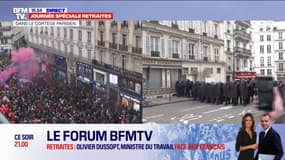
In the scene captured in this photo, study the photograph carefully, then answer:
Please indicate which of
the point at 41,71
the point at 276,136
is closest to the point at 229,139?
the point at 276,136

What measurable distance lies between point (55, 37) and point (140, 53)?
3.52ft

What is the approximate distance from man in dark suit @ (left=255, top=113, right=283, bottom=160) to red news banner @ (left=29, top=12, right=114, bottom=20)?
89.6 inches

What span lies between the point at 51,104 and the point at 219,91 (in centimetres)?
207

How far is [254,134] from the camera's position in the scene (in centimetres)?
514

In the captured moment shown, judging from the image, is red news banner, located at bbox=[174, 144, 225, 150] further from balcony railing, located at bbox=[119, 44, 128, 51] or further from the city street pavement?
balcony railing, located at bbox=[119, 44, 128, 51]

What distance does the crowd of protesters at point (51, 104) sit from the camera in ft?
17.2

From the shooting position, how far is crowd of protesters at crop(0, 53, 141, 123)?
5.23m

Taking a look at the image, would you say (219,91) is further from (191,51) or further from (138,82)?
(138,82)

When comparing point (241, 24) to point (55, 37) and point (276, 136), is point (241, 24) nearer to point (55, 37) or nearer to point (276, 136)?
point (276, 136)

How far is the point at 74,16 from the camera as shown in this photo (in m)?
5.27

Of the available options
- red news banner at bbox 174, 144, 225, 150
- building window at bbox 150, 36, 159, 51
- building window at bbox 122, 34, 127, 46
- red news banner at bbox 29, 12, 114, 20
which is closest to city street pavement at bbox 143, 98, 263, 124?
red news banner at bbox 174, 144, 225, 150

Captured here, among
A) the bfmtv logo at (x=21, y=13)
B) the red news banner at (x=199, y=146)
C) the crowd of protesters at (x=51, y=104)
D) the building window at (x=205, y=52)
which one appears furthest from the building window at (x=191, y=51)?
the bfmtv logo at (x=21, y=13)

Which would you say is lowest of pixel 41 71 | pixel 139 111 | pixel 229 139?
pixel 229 139

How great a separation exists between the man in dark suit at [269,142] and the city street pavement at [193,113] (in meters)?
0.14
